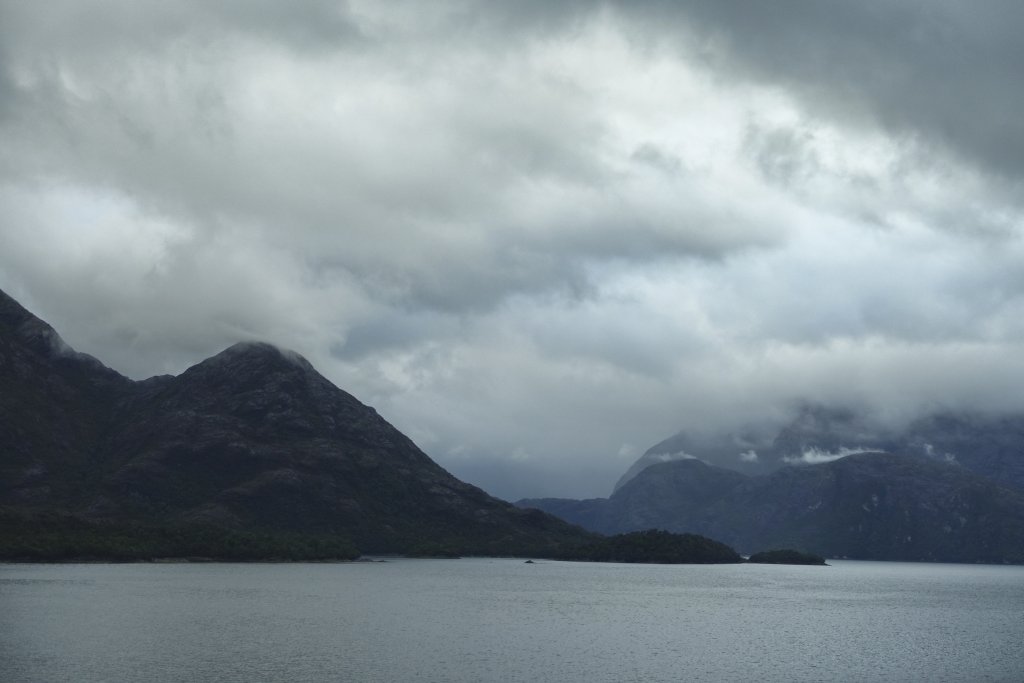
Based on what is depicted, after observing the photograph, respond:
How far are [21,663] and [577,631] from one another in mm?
98745

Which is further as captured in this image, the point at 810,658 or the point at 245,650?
the point at 810,658

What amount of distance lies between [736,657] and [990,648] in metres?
55.2

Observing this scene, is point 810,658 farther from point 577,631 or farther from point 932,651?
point 577,631

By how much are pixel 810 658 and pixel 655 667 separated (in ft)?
A: 103

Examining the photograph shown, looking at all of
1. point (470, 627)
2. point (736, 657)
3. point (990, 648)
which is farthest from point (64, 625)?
point (990, 648)

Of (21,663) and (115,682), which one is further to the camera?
(21,663)

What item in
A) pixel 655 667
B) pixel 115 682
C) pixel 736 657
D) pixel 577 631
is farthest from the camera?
pixel 577 631

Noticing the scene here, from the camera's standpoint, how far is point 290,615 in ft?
639

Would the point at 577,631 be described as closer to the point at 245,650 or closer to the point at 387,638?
the point at 387,638

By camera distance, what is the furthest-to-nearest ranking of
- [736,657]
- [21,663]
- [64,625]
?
[64,625] → [736,657] → [21,663]

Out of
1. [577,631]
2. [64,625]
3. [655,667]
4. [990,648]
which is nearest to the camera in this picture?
[655,667]

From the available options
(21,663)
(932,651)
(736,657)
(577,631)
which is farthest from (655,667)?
(21,663)

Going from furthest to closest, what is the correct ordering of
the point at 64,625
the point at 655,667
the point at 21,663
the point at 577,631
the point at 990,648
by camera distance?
the point at 577,631
the point at 990,648
the point at 64,625
the point at 655,667
the point at 21,663

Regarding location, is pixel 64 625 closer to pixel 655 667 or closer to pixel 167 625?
pixel 167 625
